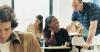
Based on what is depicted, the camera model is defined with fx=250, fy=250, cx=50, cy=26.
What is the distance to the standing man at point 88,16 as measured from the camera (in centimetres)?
330

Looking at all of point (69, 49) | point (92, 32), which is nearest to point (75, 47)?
point (69, 49)

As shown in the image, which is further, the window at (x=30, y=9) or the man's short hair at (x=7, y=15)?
the window at (x=30, y=9)

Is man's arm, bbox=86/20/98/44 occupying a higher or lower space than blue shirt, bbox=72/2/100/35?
lower

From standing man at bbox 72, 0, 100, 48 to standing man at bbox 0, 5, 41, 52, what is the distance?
1849 mm

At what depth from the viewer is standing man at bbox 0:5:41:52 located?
142 cm

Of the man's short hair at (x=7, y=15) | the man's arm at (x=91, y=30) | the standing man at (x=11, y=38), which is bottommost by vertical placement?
the man's arm at (x=91, y=30)

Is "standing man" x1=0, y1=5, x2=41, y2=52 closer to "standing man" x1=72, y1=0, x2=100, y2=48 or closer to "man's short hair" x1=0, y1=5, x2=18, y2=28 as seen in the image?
"man's short hair" x1=0, y1=5, x2=18, y2=28

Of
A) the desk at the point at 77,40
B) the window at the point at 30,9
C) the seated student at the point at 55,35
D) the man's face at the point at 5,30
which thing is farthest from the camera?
the window at the point at 30,9

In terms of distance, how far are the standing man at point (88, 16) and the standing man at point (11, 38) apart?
1849 millimetres

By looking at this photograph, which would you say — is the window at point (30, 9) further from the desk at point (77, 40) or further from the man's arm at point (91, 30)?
the man's arm at point (91, 30)

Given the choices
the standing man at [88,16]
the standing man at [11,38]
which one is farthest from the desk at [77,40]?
the standing man at [11,38]

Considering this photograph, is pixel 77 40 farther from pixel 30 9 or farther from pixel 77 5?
pixel 30 9

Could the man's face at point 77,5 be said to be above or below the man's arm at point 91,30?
above

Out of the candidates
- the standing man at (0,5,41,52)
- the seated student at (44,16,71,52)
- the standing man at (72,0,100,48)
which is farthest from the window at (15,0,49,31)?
the standing man at (0,5,41,52)
